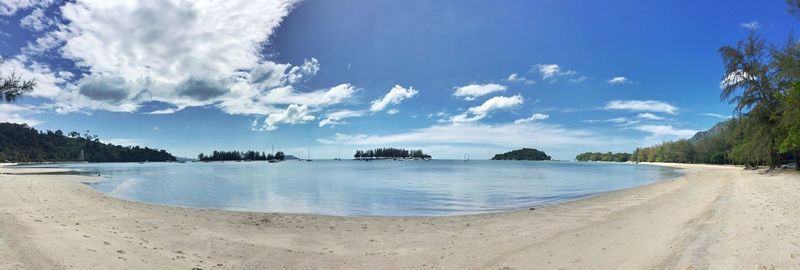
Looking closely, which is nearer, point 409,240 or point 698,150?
point 409,240

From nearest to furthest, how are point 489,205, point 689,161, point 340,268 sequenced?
point 340,268
point 489,205
point 689,161

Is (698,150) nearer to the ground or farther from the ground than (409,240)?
farther from the ground

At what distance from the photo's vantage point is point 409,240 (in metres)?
12.9

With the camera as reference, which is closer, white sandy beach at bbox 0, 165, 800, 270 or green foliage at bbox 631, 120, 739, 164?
white sandy beach at bbox 0, 165, 800, 270

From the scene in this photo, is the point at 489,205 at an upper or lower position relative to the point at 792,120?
lower

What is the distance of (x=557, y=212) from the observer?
19500mm

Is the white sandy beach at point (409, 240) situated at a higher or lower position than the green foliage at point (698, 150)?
lower

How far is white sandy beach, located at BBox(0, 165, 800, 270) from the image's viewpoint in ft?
27.6

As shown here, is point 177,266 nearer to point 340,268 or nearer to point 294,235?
point 340,268

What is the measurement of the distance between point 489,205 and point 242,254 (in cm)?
1676

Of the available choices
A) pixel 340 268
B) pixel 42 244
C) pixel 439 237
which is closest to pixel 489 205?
pixel 439 237

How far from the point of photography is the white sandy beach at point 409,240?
27.6 feet

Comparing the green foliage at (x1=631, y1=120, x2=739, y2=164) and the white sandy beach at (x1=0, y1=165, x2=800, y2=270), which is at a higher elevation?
the green foliage at (x1=631, y1=120, x2=739, y2=164)

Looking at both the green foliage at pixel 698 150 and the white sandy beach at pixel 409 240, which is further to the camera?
the green foliage at pixel 698 150
